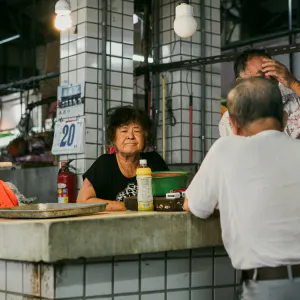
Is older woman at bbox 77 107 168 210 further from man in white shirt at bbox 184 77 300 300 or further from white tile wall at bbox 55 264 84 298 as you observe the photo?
man in white shirt at bbox 184 77 300 300

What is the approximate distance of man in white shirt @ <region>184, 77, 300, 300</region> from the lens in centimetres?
200

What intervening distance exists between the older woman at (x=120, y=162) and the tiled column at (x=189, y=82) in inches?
115

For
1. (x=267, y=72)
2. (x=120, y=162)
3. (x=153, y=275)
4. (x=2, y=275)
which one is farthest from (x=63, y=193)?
(x=153, y=275)

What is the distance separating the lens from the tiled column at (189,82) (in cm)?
694

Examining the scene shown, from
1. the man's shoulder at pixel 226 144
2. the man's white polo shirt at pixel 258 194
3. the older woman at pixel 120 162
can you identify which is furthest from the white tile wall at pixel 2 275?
the older woman at pixel 120 162

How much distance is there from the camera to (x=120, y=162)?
4027 mm

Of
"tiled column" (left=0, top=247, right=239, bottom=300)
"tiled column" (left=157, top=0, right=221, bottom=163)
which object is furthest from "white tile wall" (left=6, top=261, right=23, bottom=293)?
"tiled column" (left=157, top=0, right=221, bottom=163)

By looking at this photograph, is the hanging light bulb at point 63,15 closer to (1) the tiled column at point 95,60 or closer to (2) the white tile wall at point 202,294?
(1) the tiled column at point 95,60

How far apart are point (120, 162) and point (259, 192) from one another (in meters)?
2.10

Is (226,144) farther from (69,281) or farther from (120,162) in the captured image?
(120,162)

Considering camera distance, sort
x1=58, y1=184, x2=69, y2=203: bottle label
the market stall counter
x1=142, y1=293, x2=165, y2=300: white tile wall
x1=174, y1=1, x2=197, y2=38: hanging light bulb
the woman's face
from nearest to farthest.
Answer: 1. the market stall counter
2. x1=142, y1=293, x2=165, y2=300: white tile wall
3. the woman's face
4. x1=174, y1=1, x2=197, y2=38: hanging light bulb
5. x1=58, y1=184, x2=69, y2=203: bottle label

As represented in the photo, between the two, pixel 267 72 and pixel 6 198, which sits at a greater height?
pixel 267 72

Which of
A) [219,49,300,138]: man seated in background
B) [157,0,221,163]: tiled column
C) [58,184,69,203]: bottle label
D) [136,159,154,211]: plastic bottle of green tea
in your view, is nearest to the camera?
[136,159,154,211]: plastic bottle of green tea

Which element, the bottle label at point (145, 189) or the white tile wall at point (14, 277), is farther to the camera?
the bottle label at point (145, 189)
